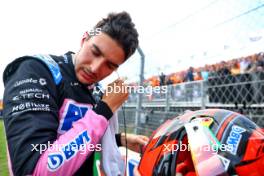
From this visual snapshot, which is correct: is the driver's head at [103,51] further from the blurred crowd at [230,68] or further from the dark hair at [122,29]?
the blurred crowd at [230,68]

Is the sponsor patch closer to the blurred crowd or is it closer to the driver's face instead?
the driver's face

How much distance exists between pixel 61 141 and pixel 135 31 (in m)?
0.73

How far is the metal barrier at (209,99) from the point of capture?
355cm

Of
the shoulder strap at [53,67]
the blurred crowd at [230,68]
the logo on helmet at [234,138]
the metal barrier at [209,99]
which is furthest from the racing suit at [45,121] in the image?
the blurred crowd at [230,68]

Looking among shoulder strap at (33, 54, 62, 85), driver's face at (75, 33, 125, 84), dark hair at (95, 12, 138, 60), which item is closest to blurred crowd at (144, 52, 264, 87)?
dark hair at (95, 12, 138, 60)

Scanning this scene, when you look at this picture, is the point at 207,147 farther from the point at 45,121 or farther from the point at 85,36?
the point at 85,36

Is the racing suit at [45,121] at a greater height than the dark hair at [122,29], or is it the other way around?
the dark hair at [122,29]

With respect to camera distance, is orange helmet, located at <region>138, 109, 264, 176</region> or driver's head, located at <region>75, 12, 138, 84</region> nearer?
orange helmet, located at <region>138, 109, 264, 176</region>

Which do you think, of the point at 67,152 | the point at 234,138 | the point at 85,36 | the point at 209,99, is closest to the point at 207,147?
the point at 234,138

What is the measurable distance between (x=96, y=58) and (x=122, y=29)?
20cm

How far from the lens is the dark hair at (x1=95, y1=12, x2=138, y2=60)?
4.99 feet

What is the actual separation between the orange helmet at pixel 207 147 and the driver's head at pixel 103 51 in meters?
0.40

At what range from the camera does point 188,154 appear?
147 centimetres

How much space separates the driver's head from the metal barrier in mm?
2230
